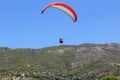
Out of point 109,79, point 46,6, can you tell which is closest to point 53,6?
point 46,6

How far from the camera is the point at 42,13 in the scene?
46812mm

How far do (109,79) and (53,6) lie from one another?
312 ft

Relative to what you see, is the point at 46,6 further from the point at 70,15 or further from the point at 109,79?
the point at 109,79

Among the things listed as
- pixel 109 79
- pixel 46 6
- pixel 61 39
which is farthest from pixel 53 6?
pixel 109 79

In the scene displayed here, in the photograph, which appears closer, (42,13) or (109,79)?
(42,13)

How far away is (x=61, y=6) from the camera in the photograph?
49500mm

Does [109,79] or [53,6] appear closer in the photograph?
[53,6]

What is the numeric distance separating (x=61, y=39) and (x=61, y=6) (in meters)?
4.74

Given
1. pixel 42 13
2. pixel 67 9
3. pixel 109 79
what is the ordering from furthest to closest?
pixel 109 79 → pixel 67 9 → pixel 42 13

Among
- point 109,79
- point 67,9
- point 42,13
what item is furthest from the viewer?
point 109,79

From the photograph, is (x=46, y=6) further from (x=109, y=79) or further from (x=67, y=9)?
(x=109, y=79)

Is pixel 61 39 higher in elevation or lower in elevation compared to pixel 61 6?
lower

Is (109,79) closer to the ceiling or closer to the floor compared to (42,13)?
closer to the floor

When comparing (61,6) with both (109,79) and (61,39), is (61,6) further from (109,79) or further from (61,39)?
(109,79)
